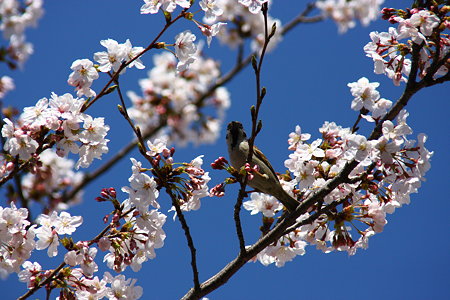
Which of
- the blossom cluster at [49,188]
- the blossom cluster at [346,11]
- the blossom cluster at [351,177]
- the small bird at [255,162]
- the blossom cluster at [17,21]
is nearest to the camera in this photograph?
the blossom cluster at [351,177]

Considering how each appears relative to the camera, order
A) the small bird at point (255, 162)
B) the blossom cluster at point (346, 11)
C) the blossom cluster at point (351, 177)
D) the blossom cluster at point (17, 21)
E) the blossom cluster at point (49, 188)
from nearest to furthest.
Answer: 1. the blossom cluster at point (351, 177)
2. the small bird at point (255, 162)
3. the blossom cluster at point (49, 188)
4. the blossom cluster at point (17, 21)
5. the blossom cluster at point (346, 11)

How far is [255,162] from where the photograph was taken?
4.97 m

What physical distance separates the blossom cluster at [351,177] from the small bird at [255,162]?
0.08 meters

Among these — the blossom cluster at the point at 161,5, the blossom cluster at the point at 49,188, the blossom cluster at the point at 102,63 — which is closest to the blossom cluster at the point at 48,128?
the blossom cluster at the point at 102,63

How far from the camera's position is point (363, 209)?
13.1ft

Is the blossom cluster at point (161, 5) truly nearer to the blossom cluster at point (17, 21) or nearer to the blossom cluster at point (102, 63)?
the blossom cluster at point (102, 63)

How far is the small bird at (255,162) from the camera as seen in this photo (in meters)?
A: 4.31

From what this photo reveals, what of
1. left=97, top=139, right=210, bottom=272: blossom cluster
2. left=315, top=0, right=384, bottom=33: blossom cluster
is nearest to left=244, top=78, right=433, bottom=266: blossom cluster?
left=97, top=139, right=210, bottom=272: blossom cluster

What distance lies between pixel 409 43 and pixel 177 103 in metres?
6.15

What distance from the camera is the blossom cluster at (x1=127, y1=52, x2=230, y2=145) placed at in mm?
9227

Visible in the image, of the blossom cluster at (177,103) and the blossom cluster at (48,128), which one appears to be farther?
the blossom cluster at (177,103)

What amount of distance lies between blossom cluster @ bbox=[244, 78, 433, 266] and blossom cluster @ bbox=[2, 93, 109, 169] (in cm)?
160

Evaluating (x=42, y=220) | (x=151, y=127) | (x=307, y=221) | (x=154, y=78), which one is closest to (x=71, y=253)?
(x=42, y=220)

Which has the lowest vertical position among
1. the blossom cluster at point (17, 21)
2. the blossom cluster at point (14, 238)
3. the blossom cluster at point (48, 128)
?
the blossom cluster at point (14, 238)
